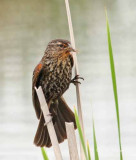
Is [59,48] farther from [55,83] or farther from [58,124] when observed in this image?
[58,124]

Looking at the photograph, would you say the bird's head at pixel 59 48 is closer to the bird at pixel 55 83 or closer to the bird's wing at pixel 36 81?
the bird at pixel 55 83

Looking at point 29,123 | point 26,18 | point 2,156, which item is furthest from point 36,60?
point 26,18

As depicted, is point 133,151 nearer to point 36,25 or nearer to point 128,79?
point 128,79

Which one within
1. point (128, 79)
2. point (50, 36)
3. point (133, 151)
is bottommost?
point (133, 151)

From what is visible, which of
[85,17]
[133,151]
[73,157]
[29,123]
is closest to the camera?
[73,157]

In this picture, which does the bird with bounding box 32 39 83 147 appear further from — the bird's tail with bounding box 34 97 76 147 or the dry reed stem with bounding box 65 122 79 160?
the dry reed stem with bounding box 65 122 79 160

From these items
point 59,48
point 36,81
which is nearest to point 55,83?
point 36,81

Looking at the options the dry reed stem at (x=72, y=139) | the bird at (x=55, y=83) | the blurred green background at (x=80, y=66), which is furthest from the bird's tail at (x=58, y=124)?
the dry reed stem at (x=72, y=139)
